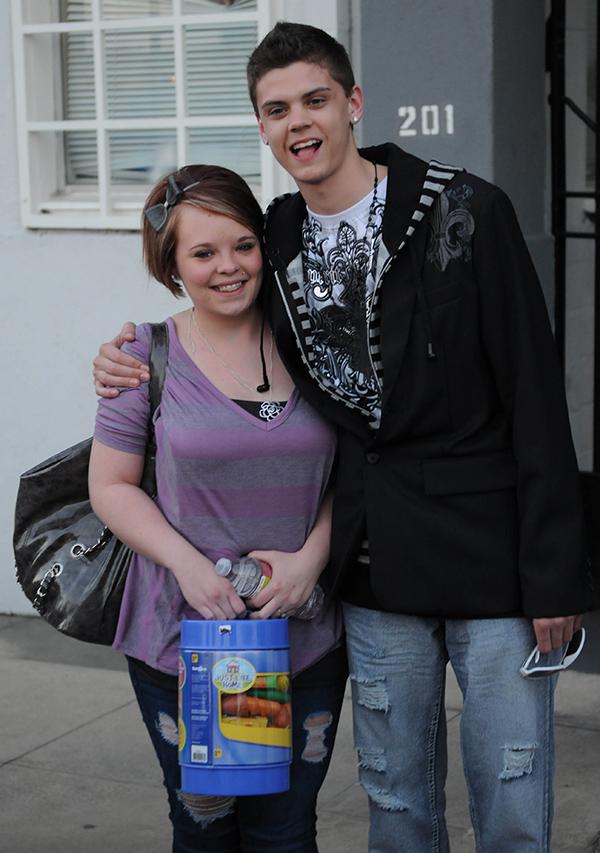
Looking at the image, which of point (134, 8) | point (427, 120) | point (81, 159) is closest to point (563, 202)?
point (427, 120)

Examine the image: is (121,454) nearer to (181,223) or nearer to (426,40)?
(181,223)

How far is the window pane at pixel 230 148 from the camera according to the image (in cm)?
623

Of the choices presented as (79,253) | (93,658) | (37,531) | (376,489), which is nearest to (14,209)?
(79,253)

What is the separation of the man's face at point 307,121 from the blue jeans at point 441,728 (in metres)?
0.94

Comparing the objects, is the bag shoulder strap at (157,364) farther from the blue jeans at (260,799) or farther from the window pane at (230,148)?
the window pane at (230,148)

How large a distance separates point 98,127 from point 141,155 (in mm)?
215

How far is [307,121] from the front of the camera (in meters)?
3.03

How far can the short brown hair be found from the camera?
309cm

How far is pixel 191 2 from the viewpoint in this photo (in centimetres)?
622

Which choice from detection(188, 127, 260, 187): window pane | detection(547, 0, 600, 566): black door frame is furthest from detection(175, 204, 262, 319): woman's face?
detection(547, 0, 600, 566): black door frame

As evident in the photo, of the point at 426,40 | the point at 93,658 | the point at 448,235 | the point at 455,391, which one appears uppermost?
the point at 426,40

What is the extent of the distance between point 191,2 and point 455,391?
3.69 m

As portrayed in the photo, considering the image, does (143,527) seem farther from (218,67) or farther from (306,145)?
(218,67)

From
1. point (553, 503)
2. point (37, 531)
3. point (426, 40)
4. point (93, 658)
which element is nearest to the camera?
point (553, 503)
